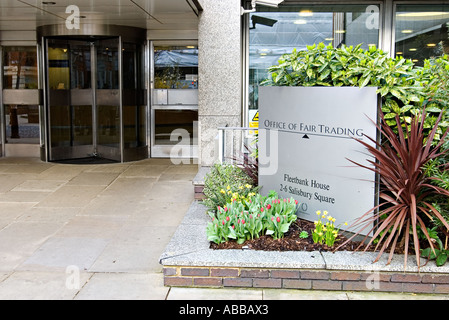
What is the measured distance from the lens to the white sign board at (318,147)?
15.5 feet

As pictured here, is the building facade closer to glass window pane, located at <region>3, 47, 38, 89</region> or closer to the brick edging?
glass window pane, located at <region>3, 47, 38, 89</region>

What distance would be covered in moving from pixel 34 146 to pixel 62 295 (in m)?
8.08

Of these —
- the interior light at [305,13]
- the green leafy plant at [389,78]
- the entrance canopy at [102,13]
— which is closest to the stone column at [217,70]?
the entrance canopy at [102,13]

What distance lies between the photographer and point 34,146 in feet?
38.0

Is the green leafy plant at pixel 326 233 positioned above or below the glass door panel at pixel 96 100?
below

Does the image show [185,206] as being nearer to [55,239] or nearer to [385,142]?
[55,239]

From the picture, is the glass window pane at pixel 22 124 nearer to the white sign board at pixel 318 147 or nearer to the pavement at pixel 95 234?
the pavement at pixel 95 234

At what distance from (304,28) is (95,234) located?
5.20m

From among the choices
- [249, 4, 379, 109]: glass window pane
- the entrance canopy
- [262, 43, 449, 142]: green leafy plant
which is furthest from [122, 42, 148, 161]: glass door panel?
[262, 43, 449, 142]: green leafy plant

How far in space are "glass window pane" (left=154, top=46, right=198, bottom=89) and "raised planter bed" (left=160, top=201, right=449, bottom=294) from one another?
7.34 m

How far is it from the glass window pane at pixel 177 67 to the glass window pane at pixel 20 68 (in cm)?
273

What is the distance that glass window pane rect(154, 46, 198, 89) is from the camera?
36.6 feet

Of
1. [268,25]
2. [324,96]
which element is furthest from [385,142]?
[268,25]

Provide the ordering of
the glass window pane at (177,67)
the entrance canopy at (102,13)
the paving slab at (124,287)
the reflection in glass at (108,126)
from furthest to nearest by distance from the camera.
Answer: the glass window pane at (177,67)
the reflection in glass at (108,126)
the entrance canopy at (102,13)
the paving slab at (124,287)
